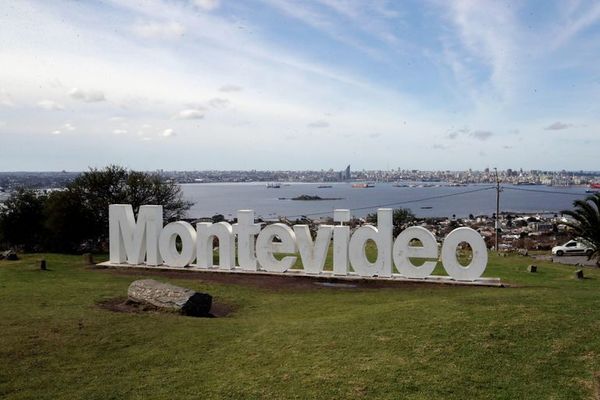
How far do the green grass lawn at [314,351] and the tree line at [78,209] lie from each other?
813 inches

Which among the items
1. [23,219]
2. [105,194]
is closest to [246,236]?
[105,194]

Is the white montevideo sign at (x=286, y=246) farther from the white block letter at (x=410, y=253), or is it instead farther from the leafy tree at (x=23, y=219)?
the leafy tree at (x=23, y=219)

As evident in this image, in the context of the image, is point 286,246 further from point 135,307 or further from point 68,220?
point 68,220

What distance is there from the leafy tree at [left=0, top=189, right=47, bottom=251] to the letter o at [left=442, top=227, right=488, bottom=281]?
102 ft

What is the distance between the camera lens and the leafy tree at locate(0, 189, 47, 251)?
38750 mm

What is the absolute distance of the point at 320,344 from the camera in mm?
11609

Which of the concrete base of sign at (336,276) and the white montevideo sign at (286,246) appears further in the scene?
the white montevideo sign at (286,246)

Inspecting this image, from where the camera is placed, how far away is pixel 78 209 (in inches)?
1412

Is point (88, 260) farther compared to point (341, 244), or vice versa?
point (88, 260)

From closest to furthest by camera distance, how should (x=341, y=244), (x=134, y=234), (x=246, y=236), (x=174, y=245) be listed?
(x=341, y=244)
(x=246, y=236)
(x=174, y=245)
(x=134, y=234)

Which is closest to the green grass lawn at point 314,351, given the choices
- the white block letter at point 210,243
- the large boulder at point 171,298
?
the large boulder at point 171,298

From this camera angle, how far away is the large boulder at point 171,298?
15.3m

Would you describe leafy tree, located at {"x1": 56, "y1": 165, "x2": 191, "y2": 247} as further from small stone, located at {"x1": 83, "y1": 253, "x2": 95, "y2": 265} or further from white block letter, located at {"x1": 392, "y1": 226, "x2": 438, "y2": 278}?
white block letter, located at {"x1": 392, "y1": 226, "x2": 438, "y2": 278}

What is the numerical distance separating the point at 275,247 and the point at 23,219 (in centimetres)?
2543
